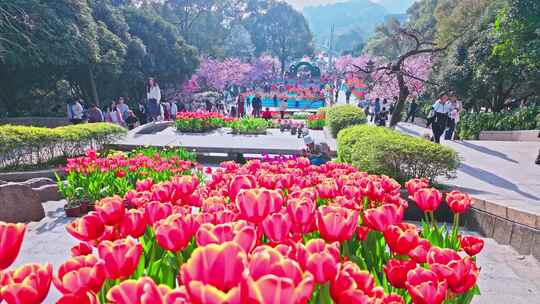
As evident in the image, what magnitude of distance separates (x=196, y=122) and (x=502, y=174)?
1007 cm

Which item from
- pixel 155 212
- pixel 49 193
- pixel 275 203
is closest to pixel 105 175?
pixel 49 193

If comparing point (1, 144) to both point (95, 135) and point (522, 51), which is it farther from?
point (522, 51)

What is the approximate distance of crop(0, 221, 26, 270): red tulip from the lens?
1300 millimetres

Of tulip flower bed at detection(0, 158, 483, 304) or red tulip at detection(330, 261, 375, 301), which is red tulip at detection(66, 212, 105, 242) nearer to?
tulip flower bed at detection(0, 158, 483, 304)

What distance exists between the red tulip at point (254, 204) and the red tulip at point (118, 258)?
1.54ft

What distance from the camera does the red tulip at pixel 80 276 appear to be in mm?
1218

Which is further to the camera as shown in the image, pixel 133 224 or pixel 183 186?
pixel 183 186

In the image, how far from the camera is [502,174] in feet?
28.5

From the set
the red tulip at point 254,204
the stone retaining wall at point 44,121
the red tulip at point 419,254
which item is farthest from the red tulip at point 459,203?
the stone retaining wall at point 44,121

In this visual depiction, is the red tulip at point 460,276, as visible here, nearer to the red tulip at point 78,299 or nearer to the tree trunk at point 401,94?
the red tulip at point 78,299

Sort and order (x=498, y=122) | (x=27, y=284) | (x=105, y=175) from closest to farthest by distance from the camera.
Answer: (x=27, y=284)
(x=105, y=175)
(x=498, y=122)

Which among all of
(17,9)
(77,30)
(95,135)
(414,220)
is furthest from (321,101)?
(414,220)

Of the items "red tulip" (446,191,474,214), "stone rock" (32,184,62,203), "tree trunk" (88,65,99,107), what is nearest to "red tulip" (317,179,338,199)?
"red tulip" (446,191,474,214)

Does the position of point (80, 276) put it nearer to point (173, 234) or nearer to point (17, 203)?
point (173, 234)
